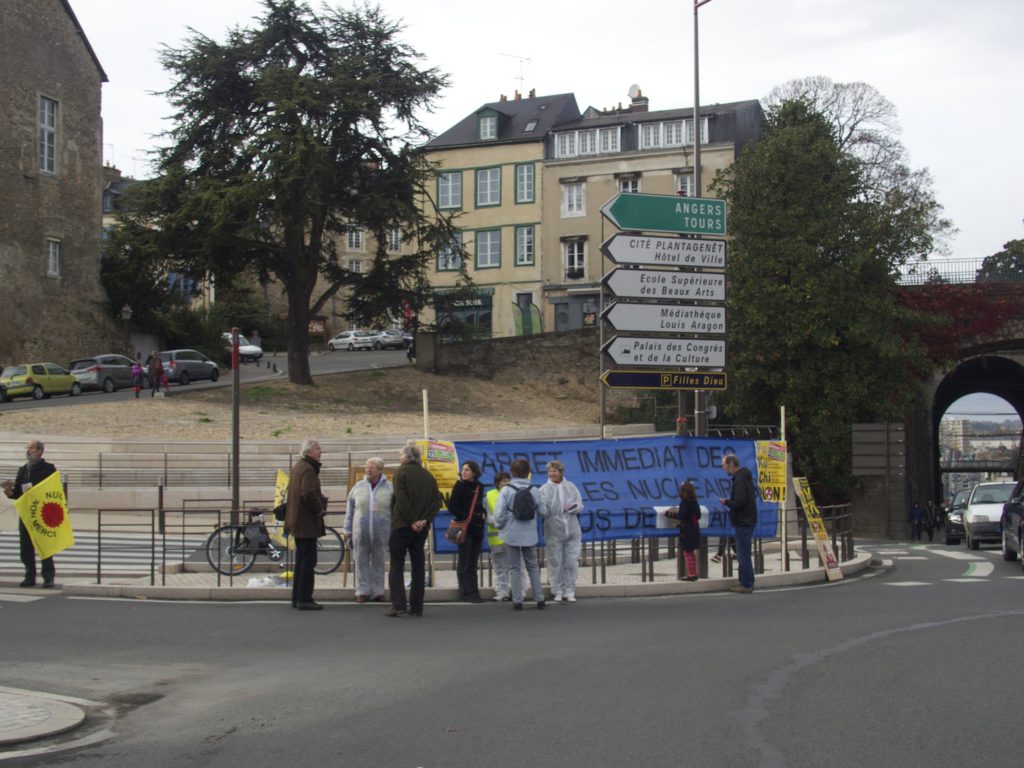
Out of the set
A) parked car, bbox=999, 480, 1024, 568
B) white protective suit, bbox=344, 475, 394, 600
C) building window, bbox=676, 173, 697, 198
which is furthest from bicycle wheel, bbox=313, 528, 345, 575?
building window, bbox=676, 173, 697, 198

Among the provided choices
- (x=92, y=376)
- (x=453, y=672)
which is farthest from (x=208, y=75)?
(x=453, y=672)

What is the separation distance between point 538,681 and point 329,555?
27.9 feet

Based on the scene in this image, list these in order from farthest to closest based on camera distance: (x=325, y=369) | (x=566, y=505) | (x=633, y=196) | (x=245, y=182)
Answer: (x=325, y=369)
(x=245, y=182)
(x=633, y=196)
(x=566, y=505)

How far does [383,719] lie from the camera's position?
7484 mm

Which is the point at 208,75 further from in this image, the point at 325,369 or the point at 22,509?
the point at 22,509

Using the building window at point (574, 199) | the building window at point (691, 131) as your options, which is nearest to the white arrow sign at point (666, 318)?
the building window at point (691, 131)

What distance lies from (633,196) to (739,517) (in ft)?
16.3

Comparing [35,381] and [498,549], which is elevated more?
[35,381]

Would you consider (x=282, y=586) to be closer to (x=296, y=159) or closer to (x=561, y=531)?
(x=561, y=531)

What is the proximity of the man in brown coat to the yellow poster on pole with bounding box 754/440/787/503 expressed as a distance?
24.4 ft

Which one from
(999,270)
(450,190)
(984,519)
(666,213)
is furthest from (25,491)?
(450,190)

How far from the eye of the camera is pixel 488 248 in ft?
236

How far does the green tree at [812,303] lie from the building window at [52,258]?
103 feet

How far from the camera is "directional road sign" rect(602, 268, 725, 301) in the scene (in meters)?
17.9
